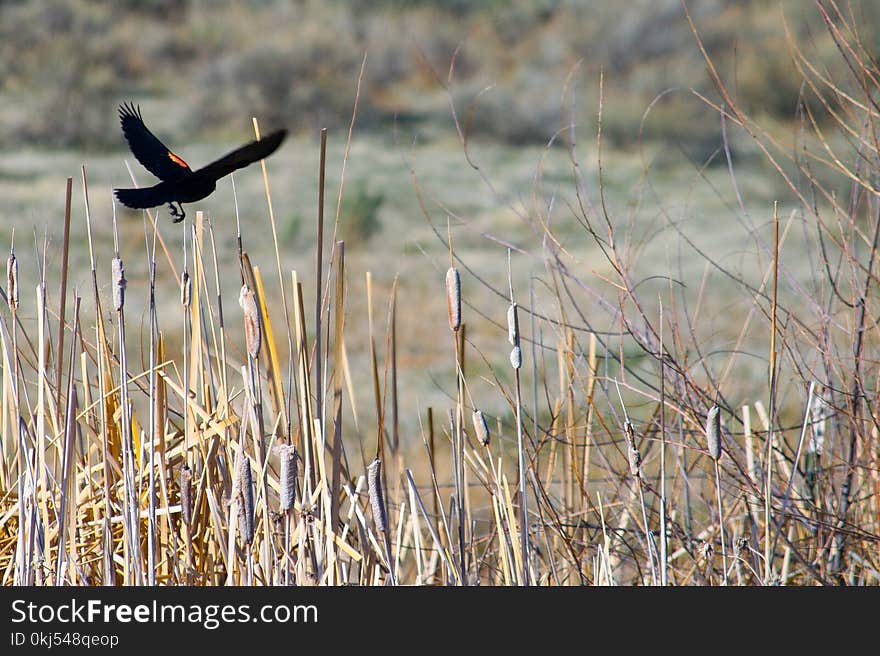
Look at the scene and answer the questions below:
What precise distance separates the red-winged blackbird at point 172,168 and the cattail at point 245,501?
25cm

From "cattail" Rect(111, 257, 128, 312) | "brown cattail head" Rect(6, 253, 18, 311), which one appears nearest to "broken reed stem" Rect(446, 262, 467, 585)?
"cattail" Rect(111, 257, 128, 312)

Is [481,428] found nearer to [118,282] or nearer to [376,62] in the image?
[118,282]

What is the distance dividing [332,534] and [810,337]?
0.73 m

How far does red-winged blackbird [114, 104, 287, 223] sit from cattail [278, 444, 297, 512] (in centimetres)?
26

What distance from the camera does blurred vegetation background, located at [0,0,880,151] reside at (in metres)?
8.86

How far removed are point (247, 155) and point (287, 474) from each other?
0.98ft

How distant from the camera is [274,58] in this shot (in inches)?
414

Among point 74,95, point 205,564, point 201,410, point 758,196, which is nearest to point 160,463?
point 201,410

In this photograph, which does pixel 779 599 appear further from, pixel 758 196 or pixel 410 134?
pixel 410 134

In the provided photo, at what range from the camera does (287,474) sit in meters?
0.85

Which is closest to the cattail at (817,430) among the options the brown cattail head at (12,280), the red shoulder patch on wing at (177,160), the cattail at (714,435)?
the cattail at (714,435)

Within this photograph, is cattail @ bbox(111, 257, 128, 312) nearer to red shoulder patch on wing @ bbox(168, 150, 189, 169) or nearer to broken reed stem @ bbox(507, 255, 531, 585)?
red shoulder patch on wing @ bbox(168, 150, 189, 169)

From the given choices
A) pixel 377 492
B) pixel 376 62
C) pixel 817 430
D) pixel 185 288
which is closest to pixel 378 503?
pixel 377 492

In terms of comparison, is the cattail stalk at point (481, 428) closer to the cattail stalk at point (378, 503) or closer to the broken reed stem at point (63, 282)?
the cattail stalk at point (378, 503)
